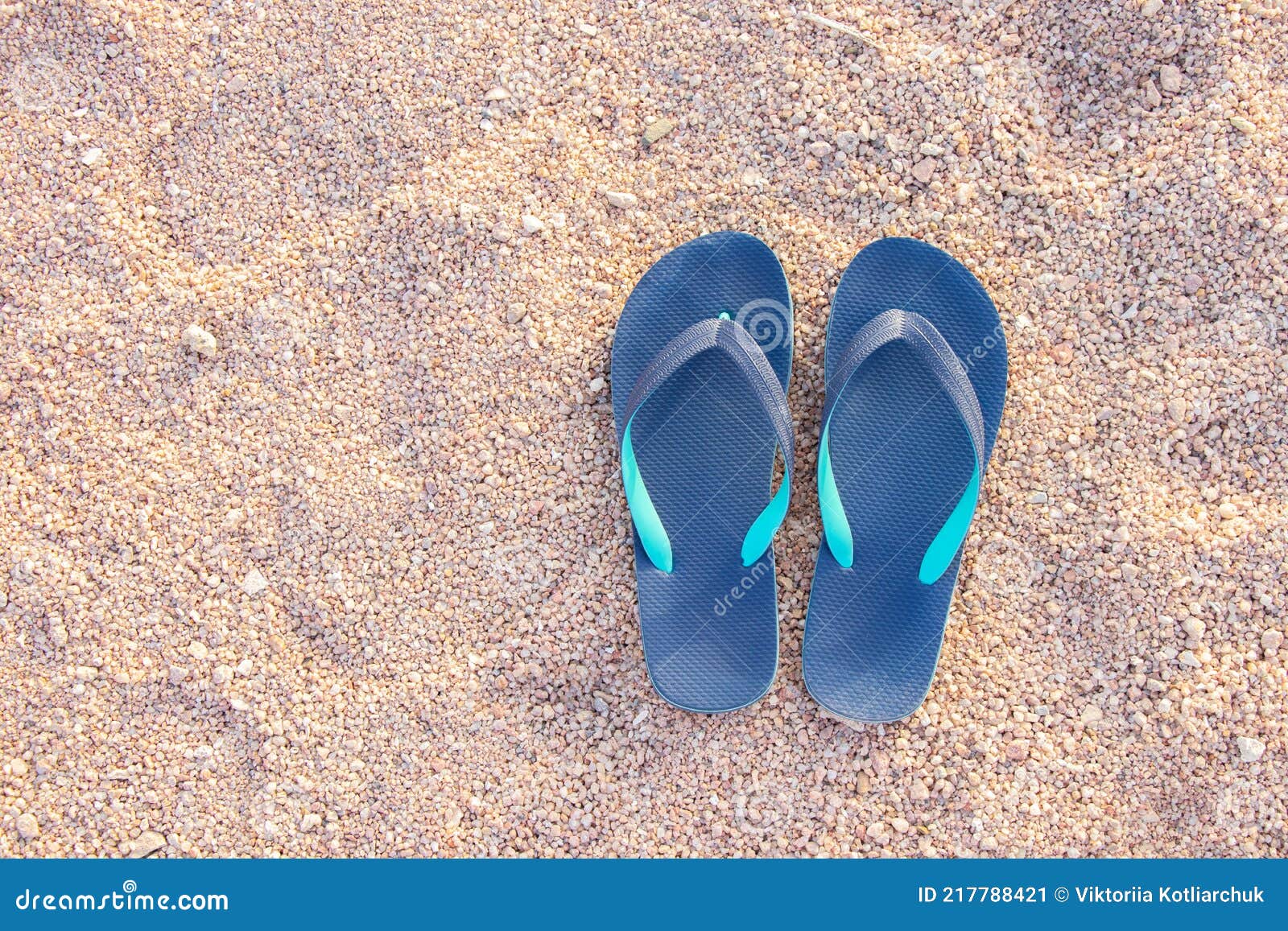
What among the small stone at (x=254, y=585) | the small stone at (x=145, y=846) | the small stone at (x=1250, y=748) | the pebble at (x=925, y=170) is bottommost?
the small stone at (x=145, y=846)

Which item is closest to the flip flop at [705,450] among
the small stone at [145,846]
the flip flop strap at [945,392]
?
the flip flop strap at [945,392]

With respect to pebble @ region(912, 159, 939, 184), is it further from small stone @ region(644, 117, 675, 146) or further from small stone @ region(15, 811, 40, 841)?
small stone @ region(15, 811, 40, 841)

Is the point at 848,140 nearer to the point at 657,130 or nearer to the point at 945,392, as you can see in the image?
→ the point at 657,130

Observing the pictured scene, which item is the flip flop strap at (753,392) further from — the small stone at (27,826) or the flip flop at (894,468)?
the small stone at (27,826)

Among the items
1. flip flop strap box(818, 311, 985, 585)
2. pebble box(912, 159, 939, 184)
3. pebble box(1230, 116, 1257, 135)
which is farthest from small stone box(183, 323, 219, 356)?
pebble box(1230, 116, 1257, 135)

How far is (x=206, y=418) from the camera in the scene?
5.64ft

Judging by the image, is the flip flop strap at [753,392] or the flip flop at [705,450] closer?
the flip flop strap at [753,392]

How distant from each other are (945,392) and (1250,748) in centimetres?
74

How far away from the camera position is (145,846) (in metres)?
1.63

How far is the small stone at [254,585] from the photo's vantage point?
5.51 ft

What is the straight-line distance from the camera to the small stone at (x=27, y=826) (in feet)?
5.32

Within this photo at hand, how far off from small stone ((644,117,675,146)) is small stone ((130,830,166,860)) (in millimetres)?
1450

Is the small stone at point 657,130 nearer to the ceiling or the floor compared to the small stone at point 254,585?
nearer to the ceiling
